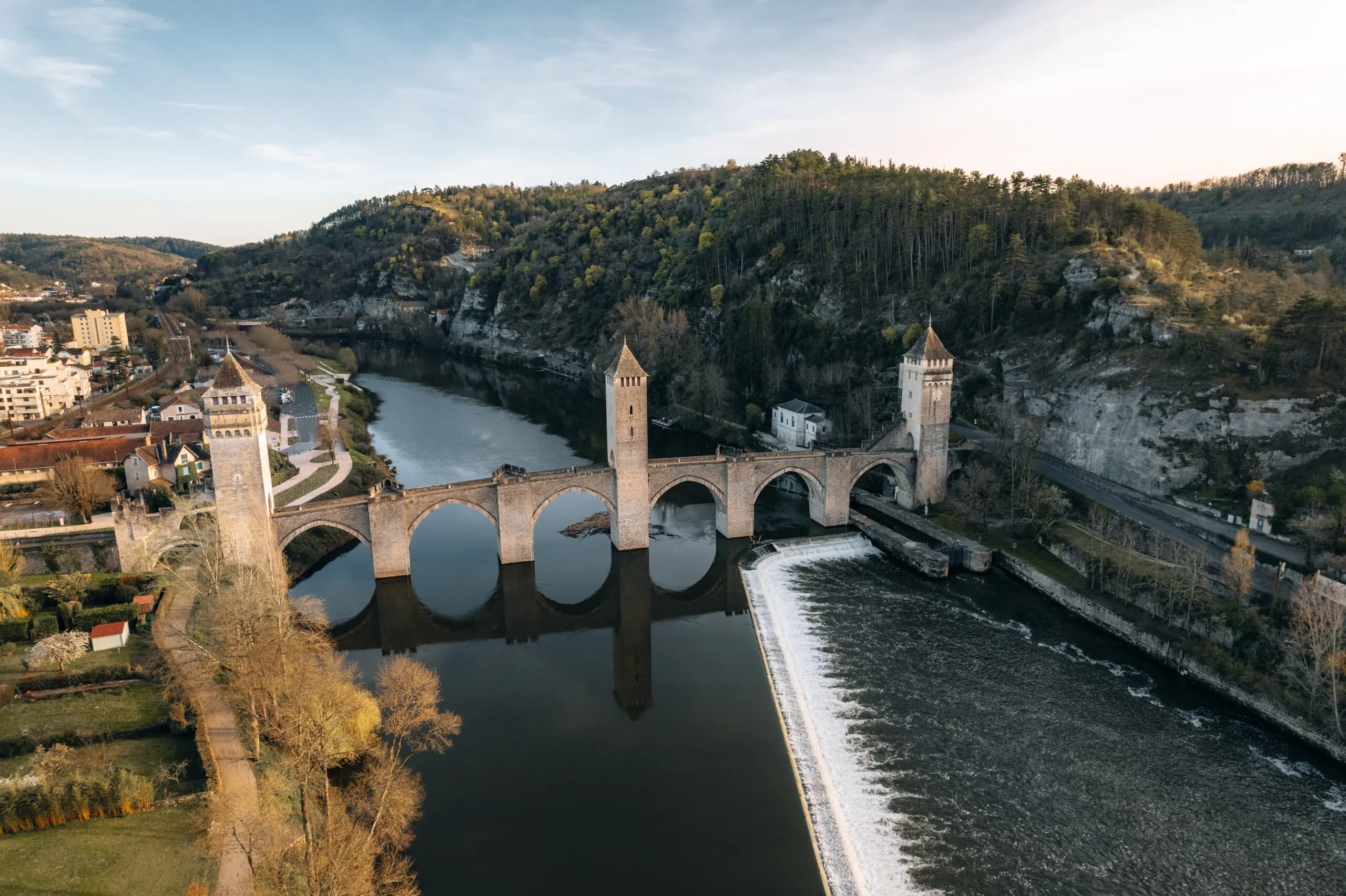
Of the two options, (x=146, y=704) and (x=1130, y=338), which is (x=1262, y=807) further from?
(x=146, y=704)

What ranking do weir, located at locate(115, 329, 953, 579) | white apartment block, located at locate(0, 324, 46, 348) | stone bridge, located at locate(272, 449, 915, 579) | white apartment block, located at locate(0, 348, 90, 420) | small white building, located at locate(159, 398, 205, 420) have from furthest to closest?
white apartment block, located at locate(0, 324, 46, 348) < white apartment block, located at locate(0, 348, 90, 420) < small white building, located at locate(159, 398, 205, 420) < stone bridge, located at locate(272, 449, 915, 579) < weir, located at locate(115, 329, 953, 579)

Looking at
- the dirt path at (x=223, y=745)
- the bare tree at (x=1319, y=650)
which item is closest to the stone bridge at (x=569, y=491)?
the dirt path at (x=223, y=745)

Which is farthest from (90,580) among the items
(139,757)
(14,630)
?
(139,757)

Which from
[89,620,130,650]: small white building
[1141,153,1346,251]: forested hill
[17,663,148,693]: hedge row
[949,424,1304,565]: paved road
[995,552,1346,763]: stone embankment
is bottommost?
[995,552,1346,763]: stone embankment

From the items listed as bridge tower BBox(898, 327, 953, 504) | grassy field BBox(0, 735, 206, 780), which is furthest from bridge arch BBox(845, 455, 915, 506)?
grassy field BBox(0, 735, 206, 780)

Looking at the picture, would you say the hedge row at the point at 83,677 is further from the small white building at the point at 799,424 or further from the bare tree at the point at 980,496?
the small white building at the point at 799,424

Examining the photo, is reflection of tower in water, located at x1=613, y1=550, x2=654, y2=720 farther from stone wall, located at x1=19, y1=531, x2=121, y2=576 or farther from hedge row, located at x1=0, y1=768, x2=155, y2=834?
stone wall, located at x1=19, y1=531, x2=121, y2=576

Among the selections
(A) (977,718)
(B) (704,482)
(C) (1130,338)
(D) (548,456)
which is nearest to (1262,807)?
(A) (977,718)
